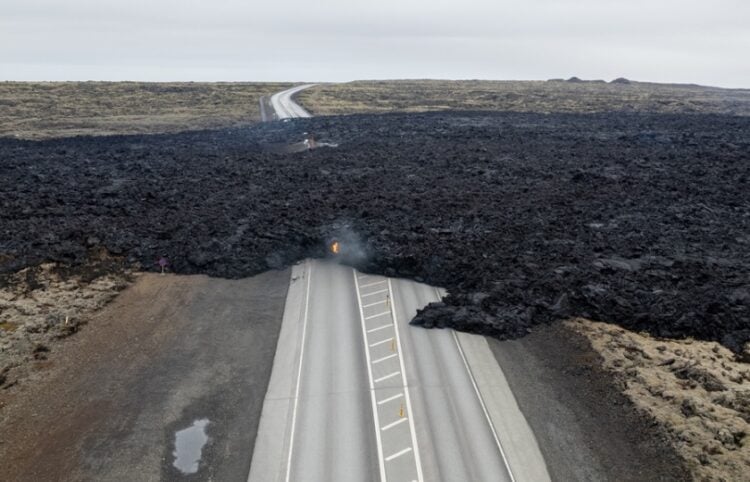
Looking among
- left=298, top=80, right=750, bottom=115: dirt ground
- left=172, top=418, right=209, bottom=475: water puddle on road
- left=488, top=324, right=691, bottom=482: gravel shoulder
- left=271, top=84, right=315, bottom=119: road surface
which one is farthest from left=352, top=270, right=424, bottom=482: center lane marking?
left=298, top=80, right=750, bottom=115: dirt ground

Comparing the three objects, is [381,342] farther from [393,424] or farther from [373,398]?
[393,424]

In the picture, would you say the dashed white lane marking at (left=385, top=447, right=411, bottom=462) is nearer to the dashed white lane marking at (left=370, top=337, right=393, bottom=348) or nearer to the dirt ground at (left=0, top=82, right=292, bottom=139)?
the dashed white lane marking at (left=370, top=337, right=393, bottom=348)

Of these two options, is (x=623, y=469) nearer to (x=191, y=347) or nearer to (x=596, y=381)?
(x=596, y=381)

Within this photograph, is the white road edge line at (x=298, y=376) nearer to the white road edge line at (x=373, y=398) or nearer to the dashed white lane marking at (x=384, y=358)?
the white road edge line at (x=373, y=398)

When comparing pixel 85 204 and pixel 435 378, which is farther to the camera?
pixel 85 204

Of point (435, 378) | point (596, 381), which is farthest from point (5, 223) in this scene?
point (596, 381)

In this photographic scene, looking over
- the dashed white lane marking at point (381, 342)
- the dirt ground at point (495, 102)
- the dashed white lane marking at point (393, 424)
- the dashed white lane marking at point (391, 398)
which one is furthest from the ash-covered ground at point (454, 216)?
the dirt ground at point (495, 102)
